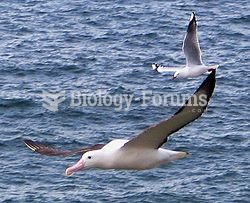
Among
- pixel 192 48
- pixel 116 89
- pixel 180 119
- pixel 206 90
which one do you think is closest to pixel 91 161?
pixel 180 119

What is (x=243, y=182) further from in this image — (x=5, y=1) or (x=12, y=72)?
(x=5, y=1)

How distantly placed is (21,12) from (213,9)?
2396cm

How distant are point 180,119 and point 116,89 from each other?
69015 mm

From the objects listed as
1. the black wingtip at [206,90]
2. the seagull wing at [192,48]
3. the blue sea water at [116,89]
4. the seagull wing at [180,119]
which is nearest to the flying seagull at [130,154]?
the seagull wing at [180,119]

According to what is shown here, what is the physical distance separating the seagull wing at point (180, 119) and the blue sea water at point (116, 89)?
51.3 m

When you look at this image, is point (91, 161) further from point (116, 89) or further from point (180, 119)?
point (116, 89)

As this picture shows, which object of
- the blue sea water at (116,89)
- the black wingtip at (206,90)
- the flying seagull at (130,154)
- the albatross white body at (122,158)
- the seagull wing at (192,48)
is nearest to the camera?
the black wingtip at (206,90)

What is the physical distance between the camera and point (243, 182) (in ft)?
260

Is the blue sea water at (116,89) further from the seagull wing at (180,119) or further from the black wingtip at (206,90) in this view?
the black wingtip at (206,90)

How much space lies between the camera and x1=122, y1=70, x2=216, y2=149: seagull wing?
2286 centimetres

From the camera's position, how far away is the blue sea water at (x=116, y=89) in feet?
261

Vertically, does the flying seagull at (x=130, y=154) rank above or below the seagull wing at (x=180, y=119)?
below

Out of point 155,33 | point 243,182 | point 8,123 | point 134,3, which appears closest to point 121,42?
point 155,33

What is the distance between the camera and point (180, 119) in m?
23.7
